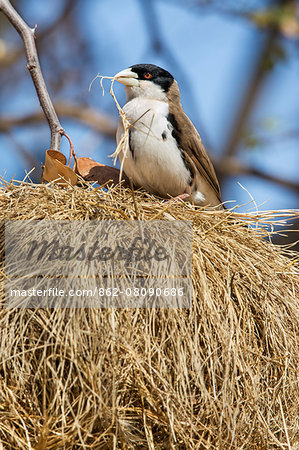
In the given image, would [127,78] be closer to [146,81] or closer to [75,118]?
[146,81]

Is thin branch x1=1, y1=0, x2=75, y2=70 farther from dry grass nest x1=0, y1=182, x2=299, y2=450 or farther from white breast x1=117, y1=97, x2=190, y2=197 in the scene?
dry grass nest x1=0, y1=182, x2=299, y2=450

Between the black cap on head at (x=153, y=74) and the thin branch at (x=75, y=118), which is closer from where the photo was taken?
the black cap on head at (x=153, y=74)

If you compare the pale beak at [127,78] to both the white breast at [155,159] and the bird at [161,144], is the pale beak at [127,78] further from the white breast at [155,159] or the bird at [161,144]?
the white breast at [155,159]

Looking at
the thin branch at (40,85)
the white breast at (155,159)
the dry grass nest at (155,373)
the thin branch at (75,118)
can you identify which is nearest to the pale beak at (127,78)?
the white breast at (155,159)

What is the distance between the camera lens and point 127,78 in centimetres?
213

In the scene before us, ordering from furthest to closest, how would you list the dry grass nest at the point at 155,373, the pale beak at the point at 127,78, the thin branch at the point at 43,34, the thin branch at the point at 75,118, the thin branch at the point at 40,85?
1. the thin branch at the point at 43,34
2. the thin branch at the point at 75,118
3. the pale beak at the point at 127,78
4. the thin branch at the point at 40,85
5. the dry grass nest at the point at 155,373

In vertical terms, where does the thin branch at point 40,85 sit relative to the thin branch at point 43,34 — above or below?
below

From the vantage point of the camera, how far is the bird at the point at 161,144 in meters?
1.91

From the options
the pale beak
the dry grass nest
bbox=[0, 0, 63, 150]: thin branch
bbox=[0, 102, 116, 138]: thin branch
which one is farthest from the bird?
bbox=[0, 102, 116, 138]: thin branch

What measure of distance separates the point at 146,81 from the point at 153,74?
5 cm

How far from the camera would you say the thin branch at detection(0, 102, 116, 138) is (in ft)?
13.9

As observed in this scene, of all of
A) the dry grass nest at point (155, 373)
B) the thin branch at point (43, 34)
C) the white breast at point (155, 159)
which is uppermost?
the thin branch at point (43, 34)

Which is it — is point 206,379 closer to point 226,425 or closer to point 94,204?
point 226,425

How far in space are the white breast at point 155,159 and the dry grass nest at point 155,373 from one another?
472 millimetres
